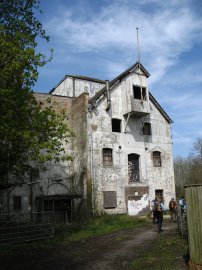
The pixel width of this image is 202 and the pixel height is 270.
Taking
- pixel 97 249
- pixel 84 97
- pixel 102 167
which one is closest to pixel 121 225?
pixel 102 167

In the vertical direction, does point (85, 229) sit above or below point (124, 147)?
below

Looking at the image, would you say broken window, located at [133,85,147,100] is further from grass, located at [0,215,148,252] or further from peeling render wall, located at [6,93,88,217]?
grass, located at [0,215,148,252]

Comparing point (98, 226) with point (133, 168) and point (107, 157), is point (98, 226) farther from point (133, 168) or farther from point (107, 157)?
point (133, 168)

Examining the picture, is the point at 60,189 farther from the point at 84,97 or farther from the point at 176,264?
the point at 176,264

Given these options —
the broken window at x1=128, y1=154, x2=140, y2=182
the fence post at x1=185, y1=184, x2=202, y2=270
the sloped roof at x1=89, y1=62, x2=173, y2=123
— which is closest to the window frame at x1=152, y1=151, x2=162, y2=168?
the broken window at x1=128, y1=154, x2=140, y2=182

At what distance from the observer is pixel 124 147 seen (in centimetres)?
2880

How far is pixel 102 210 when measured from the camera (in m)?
26.0

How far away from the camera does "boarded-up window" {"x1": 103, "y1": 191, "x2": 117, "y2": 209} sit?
1046 inches

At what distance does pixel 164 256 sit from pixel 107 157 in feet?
53.5

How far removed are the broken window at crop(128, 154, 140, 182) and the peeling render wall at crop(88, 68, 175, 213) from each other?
0.37 metres

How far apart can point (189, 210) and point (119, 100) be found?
20.9m

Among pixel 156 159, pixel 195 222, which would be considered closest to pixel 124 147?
pixel 156 159

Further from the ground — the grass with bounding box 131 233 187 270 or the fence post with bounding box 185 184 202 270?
the fence post with bounding box 185 184 202 270

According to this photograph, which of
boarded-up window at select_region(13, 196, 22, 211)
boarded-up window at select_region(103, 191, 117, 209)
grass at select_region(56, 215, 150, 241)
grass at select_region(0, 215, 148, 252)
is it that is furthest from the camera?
boarded-up window at select_region(103, 191, 117, 209)
